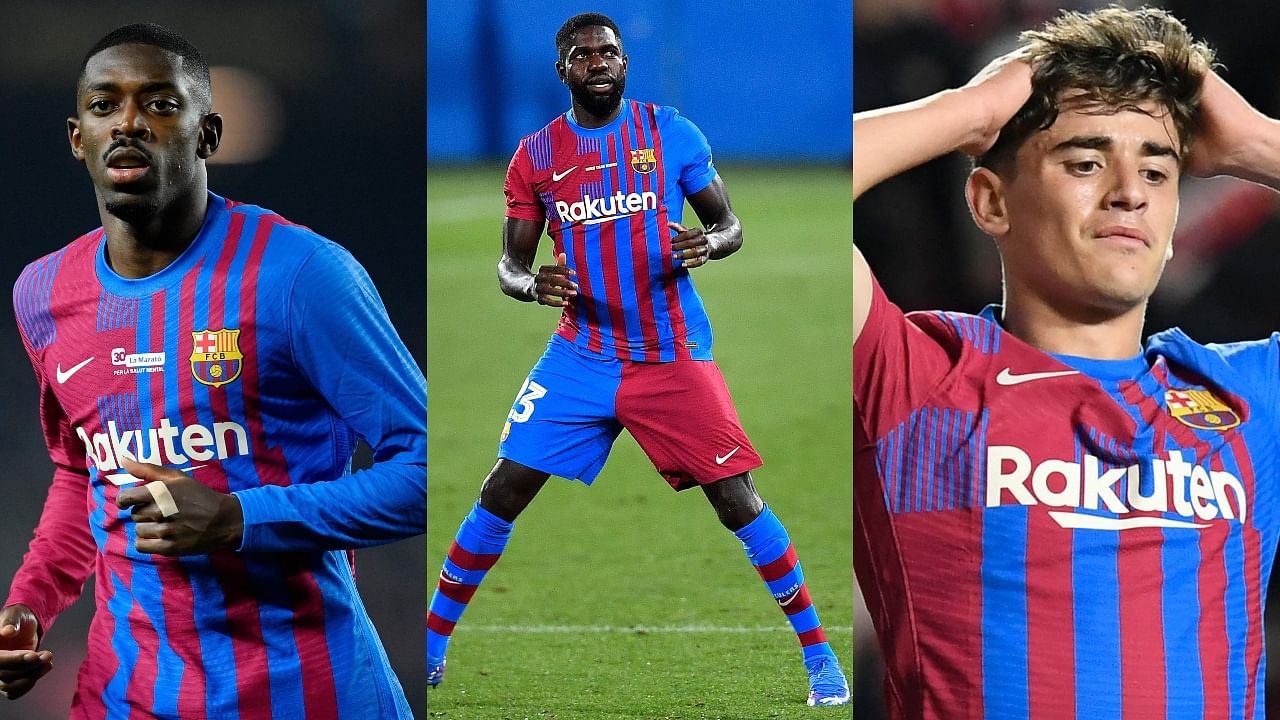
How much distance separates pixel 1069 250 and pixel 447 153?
1.44 meters

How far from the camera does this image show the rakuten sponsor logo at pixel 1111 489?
2.73m

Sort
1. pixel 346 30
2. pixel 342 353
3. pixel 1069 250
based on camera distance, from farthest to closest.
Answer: pixel 346 30 → pixel 1069 250 → pixel 342 353

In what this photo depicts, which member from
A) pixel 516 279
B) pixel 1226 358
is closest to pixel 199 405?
pixel 516 279

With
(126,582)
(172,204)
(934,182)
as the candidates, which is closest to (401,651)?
(126,582)

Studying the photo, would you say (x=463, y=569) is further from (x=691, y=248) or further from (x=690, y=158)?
(x=690, y=158)

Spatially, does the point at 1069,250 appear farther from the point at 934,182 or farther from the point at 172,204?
the point at 172,204

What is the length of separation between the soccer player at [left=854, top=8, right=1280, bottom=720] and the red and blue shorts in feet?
1.07

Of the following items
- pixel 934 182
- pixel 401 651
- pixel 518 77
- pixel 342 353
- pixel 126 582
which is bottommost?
pixel 401 651

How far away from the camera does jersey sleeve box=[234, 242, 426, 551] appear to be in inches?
95.6

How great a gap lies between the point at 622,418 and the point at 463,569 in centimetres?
53

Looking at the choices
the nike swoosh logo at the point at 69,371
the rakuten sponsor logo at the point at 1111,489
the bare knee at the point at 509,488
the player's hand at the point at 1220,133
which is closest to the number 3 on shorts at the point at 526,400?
the bare knee at the point at 509,488

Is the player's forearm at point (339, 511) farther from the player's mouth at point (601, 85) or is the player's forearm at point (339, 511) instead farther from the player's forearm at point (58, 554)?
the player's mouth at point (601, 85)

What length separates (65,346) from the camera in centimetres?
260

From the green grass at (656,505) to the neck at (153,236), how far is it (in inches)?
21.2
